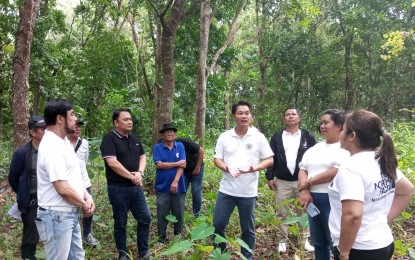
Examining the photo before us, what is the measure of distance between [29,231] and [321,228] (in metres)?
2.78

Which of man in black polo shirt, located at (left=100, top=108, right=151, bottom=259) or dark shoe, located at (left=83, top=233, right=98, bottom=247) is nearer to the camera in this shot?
man in black polo shirt, located at (left=100, top=108, right=151, bottom=259)

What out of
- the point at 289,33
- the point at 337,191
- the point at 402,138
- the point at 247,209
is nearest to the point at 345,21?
the point at 289,33

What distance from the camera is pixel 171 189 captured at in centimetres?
463

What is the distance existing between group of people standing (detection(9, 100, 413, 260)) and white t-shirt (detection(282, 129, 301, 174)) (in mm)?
12

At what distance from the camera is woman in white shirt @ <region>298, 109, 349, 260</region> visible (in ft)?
10.5

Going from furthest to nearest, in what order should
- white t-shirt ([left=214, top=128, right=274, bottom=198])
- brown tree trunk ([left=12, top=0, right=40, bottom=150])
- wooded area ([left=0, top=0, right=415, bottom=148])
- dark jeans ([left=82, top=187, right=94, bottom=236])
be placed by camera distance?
wooded area ([left=0, top=0, right=415, bottom=148]) → brown tree trunk ([left=12, top=0, right=40, bottom=150]) → dark jeans ([left=82, top=187, right=94, bottom=236]) → white t-shirt ([left=214, top=128, right=274, bottom=198])

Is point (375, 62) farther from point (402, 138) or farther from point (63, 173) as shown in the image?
point (63, 173)

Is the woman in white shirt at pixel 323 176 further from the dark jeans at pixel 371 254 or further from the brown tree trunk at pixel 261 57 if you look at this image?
the brown tree trunk at pixel 261 57

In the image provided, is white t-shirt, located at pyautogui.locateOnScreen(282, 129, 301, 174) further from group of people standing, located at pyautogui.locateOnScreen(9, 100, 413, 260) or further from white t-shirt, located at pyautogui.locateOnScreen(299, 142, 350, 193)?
white t-shirt, located at pyautogui.locateOnScreen(299, 142, 350, 193)

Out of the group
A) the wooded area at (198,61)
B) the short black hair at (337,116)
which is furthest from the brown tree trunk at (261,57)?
the short black hair at (337,116)

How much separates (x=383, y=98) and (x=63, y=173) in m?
17.9

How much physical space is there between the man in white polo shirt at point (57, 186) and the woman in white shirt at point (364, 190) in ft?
5.93

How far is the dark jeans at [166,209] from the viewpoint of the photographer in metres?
4.66

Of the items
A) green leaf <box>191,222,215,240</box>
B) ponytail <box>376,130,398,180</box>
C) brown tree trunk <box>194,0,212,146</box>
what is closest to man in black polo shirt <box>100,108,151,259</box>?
green leaf <box>191,222,215,240</box>
